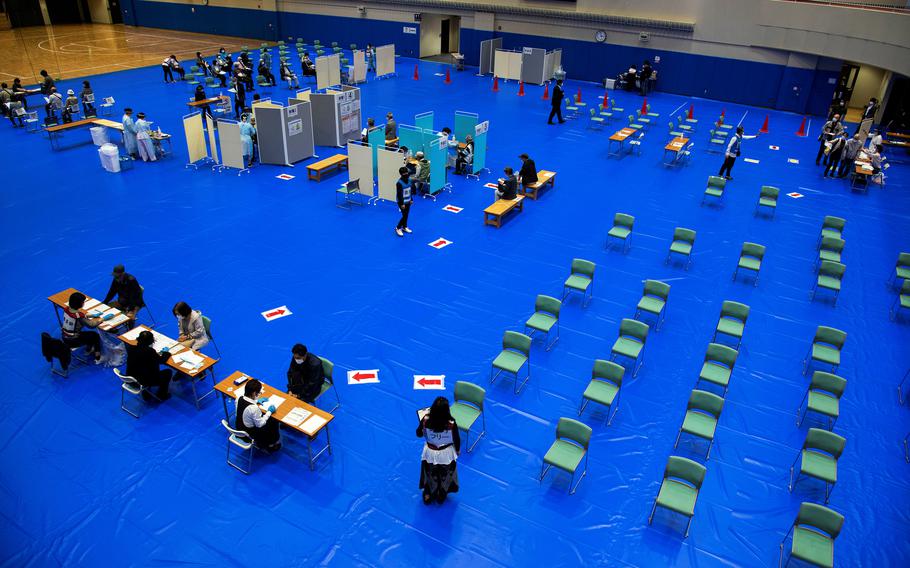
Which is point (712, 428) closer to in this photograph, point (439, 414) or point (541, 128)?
point (439, 414)

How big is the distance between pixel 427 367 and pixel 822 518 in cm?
591

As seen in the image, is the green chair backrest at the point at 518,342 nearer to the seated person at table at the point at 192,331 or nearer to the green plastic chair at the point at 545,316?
the green plastic chair at the point at 545,316

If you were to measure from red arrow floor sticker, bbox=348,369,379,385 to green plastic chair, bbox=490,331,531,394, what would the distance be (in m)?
1.94

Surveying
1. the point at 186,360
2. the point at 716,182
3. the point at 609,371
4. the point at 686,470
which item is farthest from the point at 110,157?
the point at 686,470

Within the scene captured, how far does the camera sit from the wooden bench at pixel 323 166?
17.9m

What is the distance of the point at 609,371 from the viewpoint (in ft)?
30.6

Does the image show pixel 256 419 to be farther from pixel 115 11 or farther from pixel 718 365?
pixel 115 11

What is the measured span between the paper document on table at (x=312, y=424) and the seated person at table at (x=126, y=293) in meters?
4.67

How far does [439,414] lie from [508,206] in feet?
30.7

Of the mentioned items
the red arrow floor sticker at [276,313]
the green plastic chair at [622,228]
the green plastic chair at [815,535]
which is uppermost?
the green plastic chair at [622,228]

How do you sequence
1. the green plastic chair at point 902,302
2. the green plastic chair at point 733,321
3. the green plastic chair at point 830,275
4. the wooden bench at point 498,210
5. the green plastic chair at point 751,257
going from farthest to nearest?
the wooden bench at point 498,210
the green plastic chair at point 751,257
the green plastic chair at point 830,275
the green plastic chair at point 902,302
the green plastic chair at point 733,321

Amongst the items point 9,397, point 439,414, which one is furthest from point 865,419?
point 9,397

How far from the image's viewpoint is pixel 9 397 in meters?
9.41

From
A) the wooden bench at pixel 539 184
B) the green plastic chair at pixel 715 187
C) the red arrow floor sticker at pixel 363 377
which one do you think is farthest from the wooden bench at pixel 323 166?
the green plastic chair at pixel 715 187
